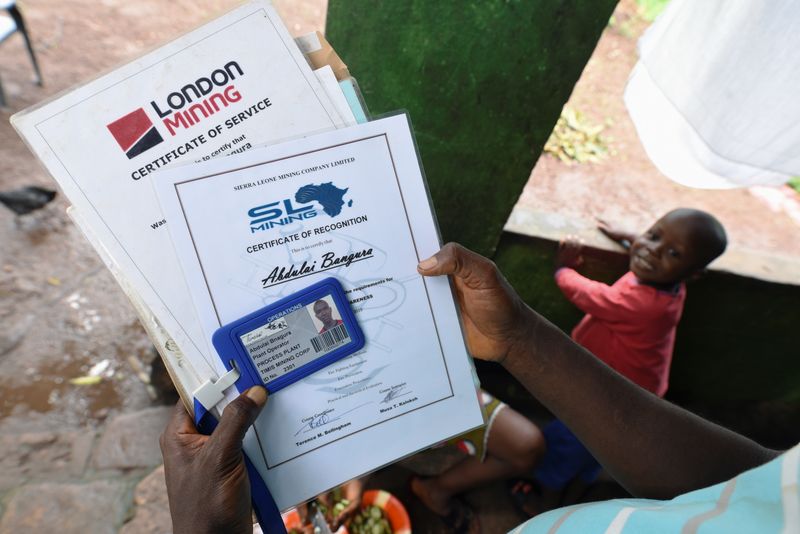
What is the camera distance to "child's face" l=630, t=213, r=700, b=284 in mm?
1550

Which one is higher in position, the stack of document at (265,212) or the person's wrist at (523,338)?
the stack of document at (265,212)

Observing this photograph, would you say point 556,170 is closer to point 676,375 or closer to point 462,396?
point 676,375

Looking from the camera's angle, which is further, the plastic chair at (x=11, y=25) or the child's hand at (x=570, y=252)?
the plastic chair at (x=11, y=25)

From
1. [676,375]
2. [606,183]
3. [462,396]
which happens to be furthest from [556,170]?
[462,396]

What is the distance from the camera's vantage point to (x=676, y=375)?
2.22 meters

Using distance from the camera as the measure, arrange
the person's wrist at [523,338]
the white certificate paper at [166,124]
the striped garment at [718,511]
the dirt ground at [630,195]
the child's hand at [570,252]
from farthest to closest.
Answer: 1. the dirt ground at [630,195]
2. the child's hand at [570,252]
3. the person's wrist at [523,338]
4. the white certificate paper at [166,124]
5. the striped garment at [718,511]

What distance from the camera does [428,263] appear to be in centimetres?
86

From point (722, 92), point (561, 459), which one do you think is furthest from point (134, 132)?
point (561, 459)

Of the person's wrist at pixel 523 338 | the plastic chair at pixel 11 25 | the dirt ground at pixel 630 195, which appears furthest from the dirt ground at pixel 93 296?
the person's wrist at pixel 523 338

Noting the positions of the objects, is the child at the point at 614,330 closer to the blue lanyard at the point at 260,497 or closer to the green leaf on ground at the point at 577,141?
the blue lanyard at the point at 260,497

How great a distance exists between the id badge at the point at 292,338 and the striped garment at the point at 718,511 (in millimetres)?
439

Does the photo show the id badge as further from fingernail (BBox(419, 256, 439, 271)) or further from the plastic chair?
the plastic chair
